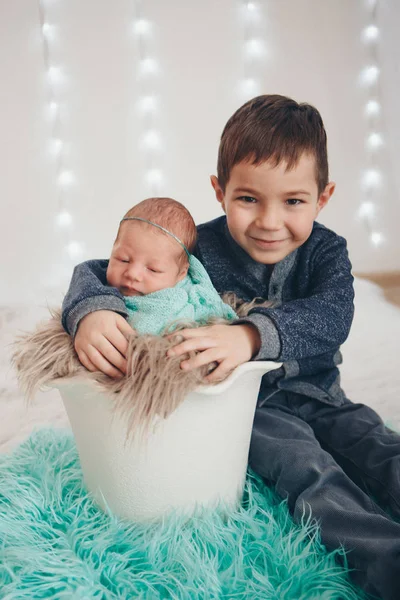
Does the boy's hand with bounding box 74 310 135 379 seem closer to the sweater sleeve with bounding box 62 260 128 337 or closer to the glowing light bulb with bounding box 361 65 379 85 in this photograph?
the sweater sleeve with bounding box 62 260 128 337

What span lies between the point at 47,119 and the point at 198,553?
6.11ft

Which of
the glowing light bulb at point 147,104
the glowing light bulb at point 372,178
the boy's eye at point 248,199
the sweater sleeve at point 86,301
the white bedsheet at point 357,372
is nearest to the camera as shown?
the sweater sleeve at point 86,301

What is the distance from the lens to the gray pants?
73 cm

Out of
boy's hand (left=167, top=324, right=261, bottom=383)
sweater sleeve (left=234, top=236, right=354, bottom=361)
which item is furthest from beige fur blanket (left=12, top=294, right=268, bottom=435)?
sweater sleeve (left=234, top=236, right=354, bottom=361)

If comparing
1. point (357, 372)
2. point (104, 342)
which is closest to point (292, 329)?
point (104, 342)

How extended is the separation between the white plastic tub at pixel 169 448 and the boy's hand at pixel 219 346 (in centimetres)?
3

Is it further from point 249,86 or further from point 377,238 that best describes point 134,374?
point 377,238

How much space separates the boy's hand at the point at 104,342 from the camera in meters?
0.73

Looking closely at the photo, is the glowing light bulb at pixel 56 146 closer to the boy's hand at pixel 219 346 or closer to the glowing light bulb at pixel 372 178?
the glowing light bulb at pixel 372 178

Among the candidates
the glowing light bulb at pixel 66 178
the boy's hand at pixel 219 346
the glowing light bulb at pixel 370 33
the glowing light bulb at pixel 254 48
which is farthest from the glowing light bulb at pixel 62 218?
the boy's hand at pixel 219 346

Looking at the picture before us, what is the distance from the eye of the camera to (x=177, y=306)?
831 millimetres

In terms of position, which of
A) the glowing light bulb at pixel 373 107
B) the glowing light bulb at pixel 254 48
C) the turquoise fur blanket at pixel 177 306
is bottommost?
the turquoise fur blanket at pixel 177 306

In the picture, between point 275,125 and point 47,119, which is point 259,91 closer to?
point 47,119

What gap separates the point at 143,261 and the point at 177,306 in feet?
0.29
